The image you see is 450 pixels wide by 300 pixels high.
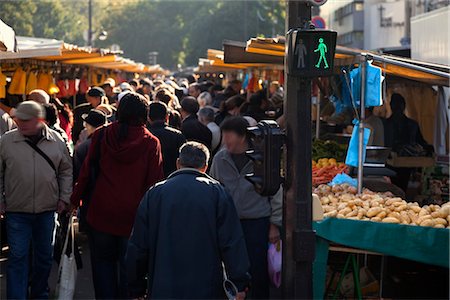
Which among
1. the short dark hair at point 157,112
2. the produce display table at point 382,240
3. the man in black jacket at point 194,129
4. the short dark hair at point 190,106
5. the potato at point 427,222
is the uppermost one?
the short dark hair at point 190,106

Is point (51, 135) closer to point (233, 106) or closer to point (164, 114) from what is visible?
point (164, 114)

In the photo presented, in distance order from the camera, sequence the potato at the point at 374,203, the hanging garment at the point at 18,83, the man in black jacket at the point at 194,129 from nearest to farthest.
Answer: the potato at the point at 374,203
the man in black jacket at the point at 194,129
the hanging garment at the point at 18,83

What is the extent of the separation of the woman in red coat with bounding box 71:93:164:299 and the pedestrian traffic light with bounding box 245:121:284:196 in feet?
3.98

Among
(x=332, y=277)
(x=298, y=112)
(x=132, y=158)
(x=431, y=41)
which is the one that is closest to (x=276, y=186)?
(x=298, y=112)

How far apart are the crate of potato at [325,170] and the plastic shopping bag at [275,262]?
3180 mm

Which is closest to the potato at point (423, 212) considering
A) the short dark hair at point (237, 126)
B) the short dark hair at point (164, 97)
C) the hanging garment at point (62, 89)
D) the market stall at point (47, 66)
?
the short dark hair at point (237, 126)

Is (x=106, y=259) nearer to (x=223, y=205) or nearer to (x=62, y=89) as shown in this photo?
(x=223, y=205)

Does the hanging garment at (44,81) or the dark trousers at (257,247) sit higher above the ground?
the hanging garment at (44,81)

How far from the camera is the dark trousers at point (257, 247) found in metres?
7.10

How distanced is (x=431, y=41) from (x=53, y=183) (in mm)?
11709

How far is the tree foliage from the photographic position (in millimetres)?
72375

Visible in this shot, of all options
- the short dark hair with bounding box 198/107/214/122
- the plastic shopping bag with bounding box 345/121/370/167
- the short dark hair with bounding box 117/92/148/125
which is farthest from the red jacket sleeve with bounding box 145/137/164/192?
the short dark hair with bounding box 198/107/214/122

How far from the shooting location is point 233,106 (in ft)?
43.1

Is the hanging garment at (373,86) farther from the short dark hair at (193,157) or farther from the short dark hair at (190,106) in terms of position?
the short dark hair at (193,157)
